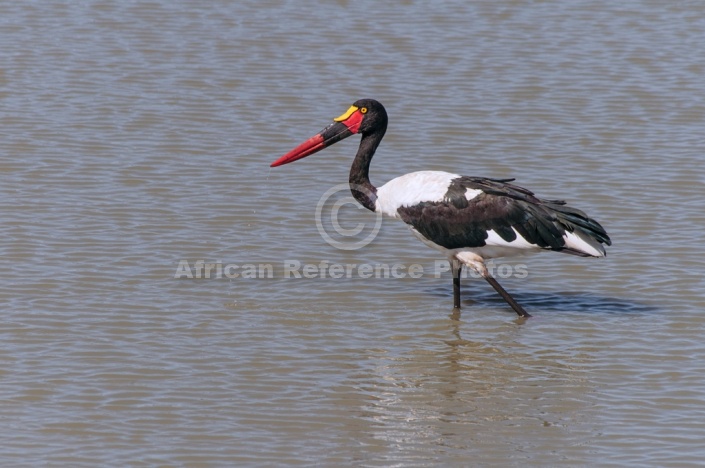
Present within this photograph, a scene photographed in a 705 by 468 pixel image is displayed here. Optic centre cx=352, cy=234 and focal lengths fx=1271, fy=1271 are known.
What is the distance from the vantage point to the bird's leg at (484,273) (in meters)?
9.34

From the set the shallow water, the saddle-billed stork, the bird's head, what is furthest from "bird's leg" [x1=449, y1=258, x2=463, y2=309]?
the bird's head

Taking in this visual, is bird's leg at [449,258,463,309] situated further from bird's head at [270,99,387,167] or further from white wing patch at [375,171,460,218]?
bird's head at [270,99,387,167]

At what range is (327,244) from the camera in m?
11.0

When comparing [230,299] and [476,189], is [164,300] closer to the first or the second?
[230,299]

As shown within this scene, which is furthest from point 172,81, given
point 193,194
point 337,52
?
point 193,194

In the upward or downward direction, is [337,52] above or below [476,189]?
below

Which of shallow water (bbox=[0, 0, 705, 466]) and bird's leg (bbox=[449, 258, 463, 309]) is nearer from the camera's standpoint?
shallow water (bbox=[0, 0, 705, 466])

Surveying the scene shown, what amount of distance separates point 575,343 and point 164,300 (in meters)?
2.98

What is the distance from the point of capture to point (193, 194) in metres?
11.7

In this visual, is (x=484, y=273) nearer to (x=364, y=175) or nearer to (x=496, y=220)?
(x=496, y=220)

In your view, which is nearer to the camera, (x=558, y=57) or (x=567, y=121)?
(x=567, y=121)

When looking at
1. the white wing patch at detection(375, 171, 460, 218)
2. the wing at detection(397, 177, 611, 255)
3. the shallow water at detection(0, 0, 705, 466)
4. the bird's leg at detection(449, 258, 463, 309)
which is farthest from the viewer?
the bird's leg at detection(449, 258, 463, 309)

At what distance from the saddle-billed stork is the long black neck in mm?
129

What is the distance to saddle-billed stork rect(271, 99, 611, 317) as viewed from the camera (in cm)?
927
